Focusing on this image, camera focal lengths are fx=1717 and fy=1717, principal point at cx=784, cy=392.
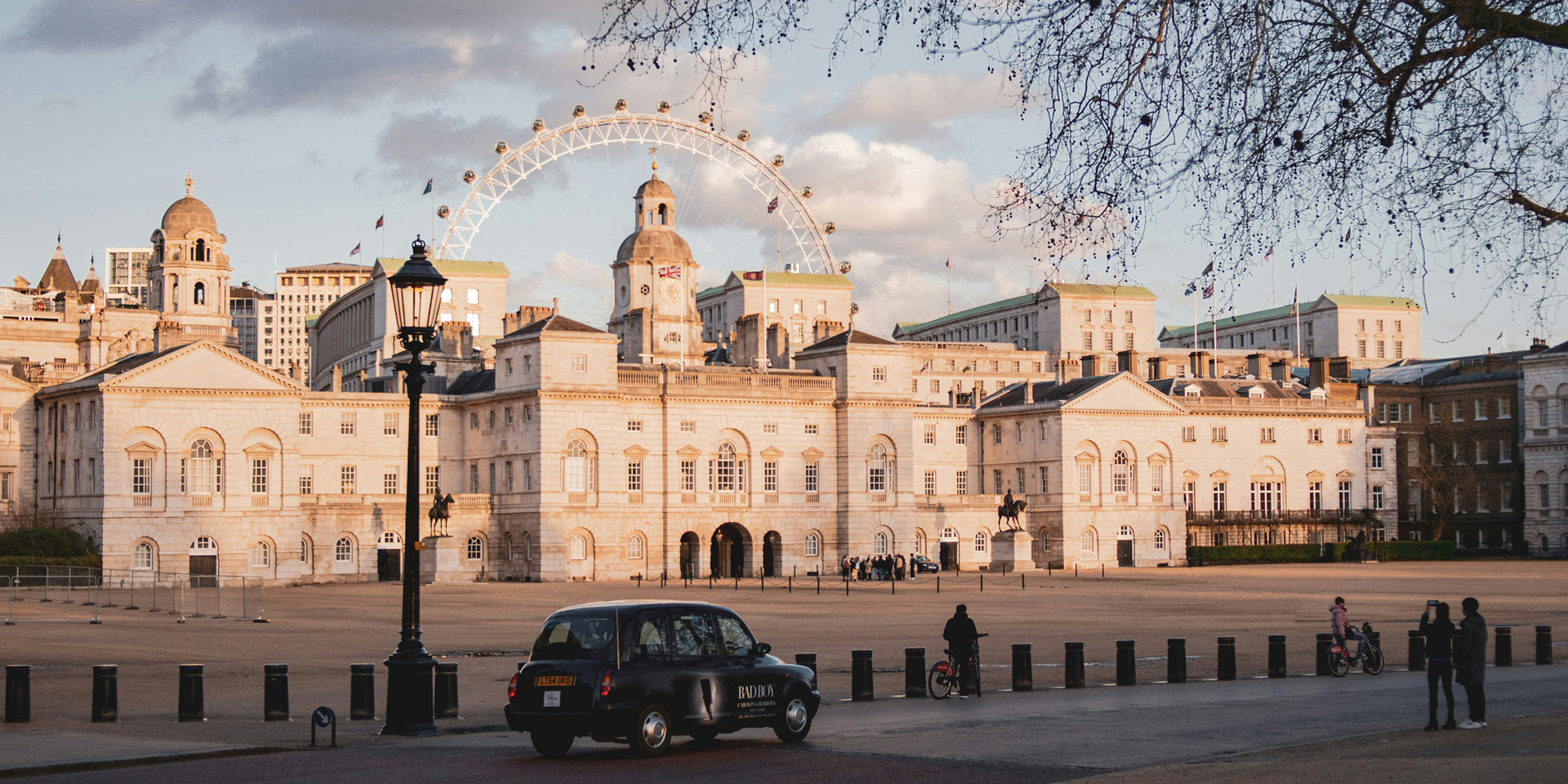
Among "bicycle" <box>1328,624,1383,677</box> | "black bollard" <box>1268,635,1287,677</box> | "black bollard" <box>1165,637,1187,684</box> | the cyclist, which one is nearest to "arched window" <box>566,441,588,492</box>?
"bicycle" <box>1328,624,1383,677</box>

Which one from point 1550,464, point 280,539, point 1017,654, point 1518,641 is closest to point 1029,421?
point 1550,464

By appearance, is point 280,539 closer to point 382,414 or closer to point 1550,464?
point 382,414

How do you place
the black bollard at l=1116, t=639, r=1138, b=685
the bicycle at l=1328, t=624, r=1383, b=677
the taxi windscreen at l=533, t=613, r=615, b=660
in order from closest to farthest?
the taxi windscreen at l=533, t=613, r=615, b=660 → the black bollard at l=1116, t=639, r=1138, b=685 → the bicycle at l=1328, t=624, r=1383, b=677

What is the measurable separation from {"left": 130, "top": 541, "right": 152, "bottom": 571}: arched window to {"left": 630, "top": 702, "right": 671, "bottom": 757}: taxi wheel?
207ft

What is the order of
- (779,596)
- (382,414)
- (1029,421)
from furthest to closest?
(1029,421) < (382,414) < (779,596)

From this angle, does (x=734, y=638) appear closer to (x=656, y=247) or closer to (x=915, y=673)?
(x=915, y=673)

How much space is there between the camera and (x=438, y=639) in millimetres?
43469

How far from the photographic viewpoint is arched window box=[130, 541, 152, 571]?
253 feet

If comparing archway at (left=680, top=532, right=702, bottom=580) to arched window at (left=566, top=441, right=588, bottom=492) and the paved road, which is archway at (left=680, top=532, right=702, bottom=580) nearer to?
arched window at (left=566, top=441, right=588, bottom=492)

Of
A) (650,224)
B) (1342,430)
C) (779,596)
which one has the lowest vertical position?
(779,596)

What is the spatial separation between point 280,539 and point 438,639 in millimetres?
40221

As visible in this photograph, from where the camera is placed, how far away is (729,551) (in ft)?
307

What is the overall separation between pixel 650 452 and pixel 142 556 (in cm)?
2509

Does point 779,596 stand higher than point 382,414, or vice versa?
point 382,414
